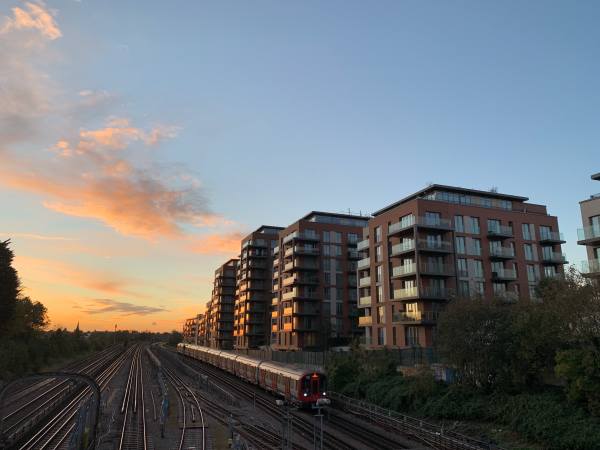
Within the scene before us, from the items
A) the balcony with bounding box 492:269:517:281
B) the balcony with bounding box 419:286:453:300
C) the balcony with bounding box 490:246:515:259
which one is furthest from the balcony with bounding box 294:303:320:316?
the balcony with bounding box 490:246:515:259

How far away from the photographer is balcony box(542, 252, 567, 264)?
60.6 m

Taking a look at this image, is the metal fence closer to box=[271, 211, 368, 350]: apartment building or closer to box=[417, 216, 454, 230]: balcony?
box=[417, 216, 454, 230]: balcony

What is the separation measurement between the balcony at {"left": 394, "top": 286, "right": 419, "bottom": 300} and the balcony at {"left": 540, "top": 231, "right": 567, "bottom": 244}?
21470 mm

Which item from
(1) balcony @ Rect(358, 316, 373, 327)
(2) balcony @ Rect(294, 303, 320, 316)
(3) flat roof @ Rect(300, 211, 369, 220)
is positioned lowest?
(1) balcony @ Rect(358, 316, 373, 327)

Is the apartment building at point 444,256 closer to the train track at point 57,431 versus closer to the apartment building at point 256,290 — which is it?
the train track at point 57,431

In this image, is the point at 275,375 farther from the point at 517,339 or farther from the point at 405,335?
the point at 517,339

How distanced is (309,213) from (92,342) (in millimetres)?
112077

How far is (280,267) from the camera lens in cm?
9119

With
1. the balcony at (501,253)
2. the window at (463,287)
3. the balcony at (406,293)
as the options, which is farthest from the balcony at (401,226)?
the balcony at (501,253)

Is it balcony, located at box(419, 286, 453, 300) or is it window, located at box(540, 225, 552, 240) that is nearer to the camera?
balcony, located at box(419, 286, 453, 300)

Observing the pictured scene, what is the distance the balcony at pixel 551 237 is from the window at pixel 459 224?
12124 millimetres

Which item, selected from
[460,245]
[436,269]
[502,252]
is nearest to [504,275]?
[502,252]

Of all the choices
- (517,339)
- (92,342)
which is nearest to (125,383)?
(517,339)

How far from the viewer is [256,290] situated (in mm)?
107875
